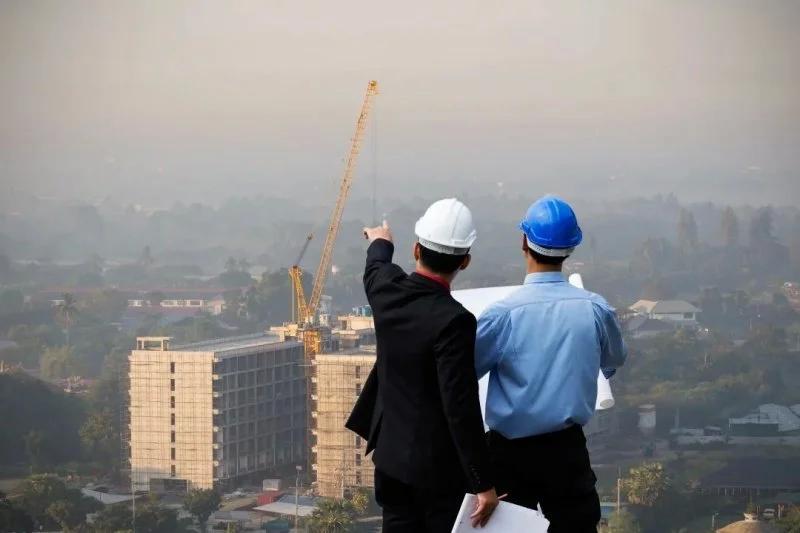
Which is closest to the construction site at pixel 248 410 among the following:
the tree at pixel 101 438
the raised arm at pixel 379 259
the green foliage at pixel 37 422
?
the tree at pixel 101 438

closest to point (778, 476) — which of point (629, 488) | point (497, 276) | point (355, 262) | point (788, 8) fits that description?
point (629, 488)

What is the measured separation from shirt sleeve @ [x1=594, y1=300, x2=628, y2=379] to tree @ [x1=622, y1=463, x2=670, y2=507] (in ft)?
85.3

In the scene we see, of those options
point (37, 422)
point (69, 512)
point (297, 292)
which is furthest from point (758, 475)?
point (37, 422)

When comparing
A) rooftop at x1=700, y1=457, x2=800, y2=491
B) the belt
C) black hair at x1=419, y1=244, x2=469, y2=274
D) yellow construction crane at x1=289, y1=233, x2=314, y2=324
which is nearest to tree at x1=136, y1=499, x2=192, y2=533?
rooftop at x1=700, y1=457, x2=800, y2=491

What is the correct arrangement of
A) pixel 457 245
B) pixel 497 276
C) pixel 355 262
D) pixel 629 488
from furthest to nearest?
1. pixel 355 262
2. pixel 497 276
3. pixel 629 488
4. pixel 457 245

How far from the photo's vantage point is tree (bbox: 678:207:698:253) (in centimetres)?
4641

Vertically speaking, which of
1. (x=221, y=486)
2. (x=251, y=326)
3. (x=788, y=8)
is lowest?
(x=221, y=486)

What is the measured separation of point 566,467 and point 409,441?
289mm

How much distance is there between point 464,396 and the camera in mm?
2576

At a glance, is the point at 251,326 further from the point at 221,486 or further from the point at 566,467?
the point at 566,467

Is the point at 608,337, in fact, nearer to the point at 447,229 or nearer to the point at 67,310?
the point at 447,229

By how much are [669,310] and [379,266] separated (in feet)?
130

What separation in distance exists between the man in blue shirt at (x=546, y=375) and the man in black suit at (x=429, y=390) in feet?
0.39

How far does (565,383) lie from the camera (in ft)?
8.96
